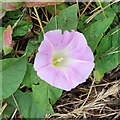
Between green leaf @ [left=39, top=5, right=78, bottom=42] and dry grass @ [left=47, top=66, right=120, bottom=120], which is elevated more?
green leaf @ [left=39, top=5, right=78, bottom=42]

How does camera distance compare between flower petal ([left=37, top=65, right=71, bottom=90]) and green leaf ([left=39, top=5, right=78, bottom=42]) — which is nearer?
flower petal ([left=37, top=65, right=71, bottom=90])

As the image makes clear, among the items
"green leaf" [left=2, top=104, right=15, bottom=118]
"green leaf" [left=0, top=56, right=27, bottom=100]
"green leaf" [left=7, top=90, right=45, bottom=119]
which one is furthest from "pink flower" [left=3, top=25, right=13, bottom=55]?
"green leaf" [left=2, top=104, right=15, bottom=118]

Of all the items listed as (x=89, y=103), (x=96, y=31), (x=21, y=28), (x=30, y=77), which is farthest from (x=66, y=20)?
(x=89, y=103)

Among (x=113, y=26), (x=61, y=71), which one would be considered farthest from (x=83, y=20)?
(x=61, y=71)

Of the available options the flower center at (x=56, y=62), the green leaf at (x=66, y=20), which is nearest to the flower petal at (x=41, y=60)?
the flower center at (x=56, y=62)

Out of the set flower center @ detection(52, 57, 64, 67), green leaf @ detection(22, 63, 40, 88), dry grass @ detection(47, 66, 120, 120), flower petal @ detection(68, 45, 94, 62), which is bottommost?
dry grass @ detection(47, 66, 120, 120)

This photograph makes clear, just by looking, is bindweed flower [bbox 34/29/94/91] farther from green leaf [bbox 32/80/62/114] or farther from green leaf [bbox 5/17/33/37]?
green leaf [bbox 5/17/33/37]
